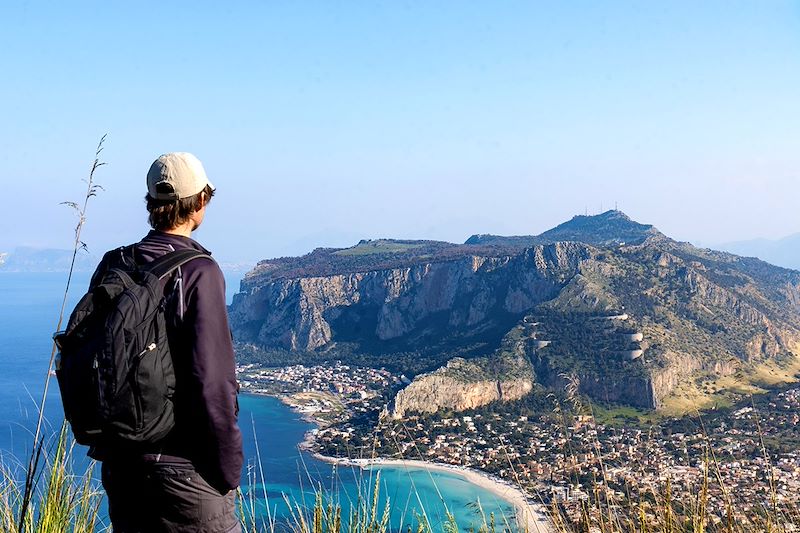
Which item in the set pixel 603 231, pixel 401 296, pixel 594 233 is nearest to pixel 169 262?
pixel 401 296

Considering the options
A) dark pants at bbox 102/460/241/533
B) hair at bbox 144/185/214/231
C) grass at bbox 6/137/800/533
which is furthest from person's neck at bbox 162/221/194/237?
dark pants at bbox 102/460/241/533

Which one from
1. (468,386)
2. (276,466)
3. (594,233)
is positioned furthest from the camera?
(594,233)

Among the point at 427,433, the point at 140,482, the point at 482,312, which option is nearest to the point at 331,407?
the point at 427,433

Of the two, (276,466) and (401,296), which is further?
(401,296)

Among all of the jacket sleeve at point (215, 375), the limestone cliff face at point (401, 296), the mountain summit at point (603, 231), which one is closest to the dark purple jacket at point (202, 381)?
the jacket sleeve at point (215, 375)

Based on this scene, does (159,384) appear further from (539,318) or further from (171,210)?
(539,318)

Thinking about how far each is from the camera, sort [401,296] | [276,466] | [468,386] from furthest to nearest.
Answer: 1. [401,296]
2. [468,386]
3. [276,466]
